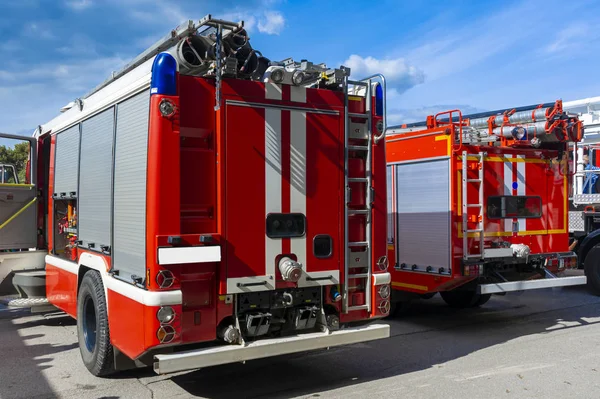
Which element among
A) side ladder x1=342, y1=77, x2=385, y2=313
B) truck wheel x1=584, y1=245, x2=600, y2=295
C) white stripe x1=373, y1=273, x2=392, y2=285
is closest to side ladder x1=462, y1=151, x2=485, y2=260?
white stripe x1=373, y1=273, x2=392, y2=285

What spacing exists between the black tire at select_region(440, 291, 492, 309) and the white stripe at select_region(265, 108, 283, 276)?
18.4ft

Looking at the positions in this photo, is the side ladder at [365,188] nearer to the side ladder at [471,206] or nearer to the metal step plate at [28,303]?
the side ladder at [471,206]

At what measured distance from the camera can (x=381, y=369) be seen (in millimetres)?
6020

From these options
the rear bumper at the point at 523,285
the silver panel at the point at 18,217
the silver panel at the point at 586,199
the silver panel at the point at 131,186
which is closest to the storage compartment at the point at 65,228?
the silver panel at the point at 18,217

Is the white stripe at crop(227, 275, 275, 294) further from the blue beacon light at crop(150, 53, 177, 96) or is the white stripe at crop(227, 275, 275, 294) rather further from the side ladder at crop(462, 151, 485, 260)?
the side ladder at crop(462, 151, 485, 260)

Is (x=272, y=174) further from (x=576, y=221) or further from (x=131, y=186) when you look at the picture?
(x=576, y=221)

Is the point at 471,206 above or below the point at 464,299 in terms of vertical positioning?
above

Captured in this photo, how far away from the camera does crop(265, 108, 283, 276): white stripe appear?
16.5ft

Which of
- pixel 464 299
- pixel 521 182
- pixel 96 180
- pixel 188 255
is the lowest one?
pixel 464 299

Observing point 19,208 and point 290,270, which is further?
point 19,208

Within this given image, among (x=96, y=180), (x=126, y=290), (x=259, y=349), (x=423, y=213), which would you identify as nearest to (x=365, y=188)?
(x=259, y=349)

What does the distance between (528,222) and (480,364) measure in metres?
3.06

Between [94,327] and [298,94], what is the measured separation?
120 inches

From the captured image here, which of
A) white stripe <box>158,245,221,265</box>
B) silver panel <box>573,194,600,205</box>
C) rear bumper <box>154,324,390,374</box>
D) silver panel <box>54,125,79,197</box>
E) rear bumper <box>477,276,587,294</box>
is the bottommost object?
rear bumper <box>154,324,390,374</box>
